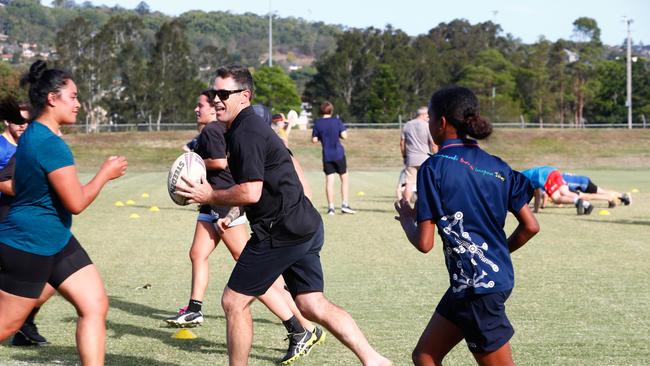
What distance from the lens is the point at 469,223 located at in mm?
4723

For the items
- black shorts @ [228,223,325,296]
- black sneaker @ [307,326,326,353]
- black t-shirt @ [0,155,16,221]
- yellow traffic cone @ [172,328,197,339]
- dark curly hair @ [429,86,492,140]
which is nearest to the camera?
dark curly hair @ [429,86,492,140]

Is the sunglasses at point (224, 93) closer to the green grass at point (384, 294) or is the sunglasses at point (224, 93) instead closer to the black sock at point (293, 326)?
the black sock at point (293, 326)

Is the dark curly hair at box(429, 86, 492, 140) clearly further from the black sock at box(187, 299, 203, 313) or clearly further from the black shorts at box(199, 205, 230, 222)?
the black sock at box(187, 299, 203, 313)

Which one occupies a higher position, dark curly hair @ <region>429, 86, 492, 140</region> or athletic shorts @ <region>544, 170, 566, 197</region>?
dark curly hair @ <region>429, 86, 492, 140</region>

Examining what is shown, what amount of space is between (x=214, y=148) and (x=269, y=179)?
7.07ft

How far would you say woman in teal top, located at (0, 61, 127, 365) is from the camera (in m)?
5.35

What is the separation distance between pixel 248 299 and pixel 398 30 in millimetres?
95404

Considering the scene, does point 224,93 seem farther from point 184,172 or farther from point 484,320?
point 484,320

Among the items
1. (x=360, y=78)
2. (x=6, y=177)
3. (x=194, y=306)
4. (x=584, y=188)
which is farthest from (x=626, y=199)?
(x=360, y=78)

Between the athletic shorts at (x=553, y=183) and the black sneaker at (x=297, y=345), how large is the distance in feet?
39.0

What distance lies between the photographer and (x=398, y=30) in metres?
99.6

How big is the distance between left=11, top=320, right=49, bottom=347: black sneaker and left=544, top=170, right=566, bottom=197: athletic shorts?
40.4ft

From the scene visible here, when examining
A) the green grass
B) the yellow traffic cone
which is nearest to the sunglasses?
the green grass

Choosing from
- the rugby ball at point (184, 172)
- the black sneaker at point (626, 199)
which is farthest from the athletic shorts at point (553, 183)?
the rugby ball at point (184, 172)
